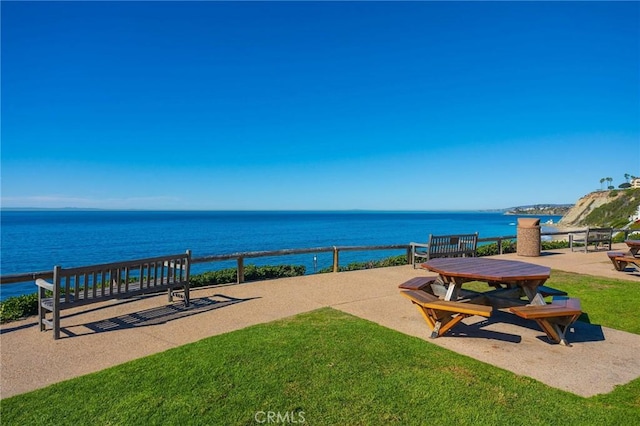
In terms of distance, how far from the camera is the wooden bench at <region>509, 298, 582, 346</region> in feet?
15.0

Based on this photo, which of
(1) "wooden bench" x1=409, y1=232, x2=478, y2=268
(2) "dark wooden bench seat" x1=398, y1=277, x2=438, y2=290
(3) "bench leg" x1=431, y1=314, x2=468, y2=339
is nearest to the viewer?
(3) "bench leg" x1=431, y1=314, x2=468, y2=339

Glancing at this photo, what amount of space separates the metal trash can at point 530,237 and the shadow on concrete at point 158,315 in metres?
10.7

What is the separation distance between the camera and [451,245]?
37.5 ft

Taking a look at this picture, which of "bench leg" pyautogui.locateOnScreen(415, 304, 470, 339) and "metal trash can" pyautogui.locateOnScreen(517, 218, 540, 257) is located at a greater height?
"metal trash can" pyautogui.locateOnScreen(517, 218, 540, 257)

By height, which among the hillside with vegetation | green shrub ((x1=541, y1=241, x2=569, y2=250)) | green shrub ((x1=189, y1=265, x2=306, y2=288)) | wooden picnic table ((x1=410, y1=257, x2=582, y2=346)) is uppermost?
the hillside with vegetation

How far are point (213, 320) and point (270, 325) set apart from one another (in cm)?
101

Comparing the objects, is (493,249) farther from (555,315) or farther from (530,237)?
(555,315)

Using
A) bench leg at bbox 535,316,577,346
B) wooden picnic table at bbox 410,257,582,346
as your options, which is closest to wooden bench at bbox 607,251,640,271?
wooden picnic table at bbox 410,257,582,346

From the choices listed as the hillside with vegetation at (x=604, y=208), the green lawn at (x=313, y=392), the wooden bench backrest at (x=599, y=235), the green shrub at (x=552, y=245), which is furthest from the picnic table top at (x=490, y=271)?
the hillside with vegetation at (x=604, y=208)

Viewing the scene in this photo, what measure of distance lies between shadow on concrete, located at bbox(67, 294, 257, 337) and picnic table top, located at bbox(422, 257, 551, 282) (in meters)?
3.68

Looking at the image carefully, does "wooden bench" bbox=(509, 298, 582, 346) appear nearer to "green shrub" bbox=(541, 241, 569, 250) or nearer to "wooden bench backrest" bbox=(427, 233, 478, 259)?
"wooden bench backrest" bbox=(427, 233, 478, 259)

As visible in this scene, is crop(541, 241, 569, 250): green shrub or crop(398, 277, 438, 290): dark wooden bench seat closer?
crop(398, 277, 438, 290): dark wooden bench seat

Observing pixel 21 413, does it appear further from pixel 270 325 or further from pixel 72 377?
pixel 270 325

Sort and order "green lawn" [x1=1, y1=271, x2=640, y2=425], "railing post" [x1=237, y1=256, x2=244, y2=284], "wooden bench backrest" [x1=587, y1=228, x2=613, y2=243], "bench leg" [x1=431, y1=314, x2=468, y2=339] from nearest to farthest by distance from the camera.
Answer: "green lawn" [x1=1, y1=271, x2=640, y2=425] < "bench leg" [x1=431, y1=314, x2=468, y2=339] < "railing post" [x1=237, y1=256, x2=244, y2=284] < "wooden bench backrest" [x1=587, y1=228, x2=613, y2=243]
